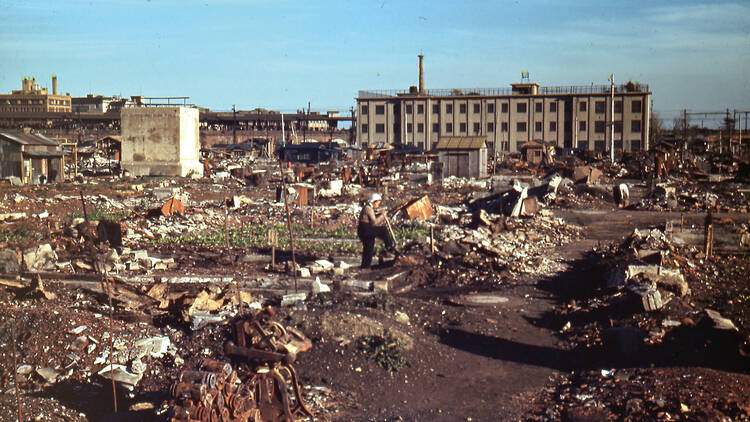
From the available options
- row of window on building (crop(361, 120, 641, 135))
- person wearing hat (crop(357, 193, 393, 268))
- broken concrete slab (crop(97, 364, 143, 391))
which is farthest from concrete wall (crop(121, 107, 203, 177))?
row of window on building (crop(361, 120, 641, 135))

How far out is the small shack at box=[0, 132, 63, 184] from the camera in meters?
27.7

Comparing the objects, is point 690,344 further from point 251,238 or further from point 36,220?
point 36,220

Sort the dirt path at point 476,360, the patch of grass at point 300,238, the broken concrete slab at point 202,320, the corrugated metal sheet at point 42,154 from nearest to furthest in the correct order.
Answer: the dirt path at point 476,360
the broken concrete slab at point 202,320
the patch of grass at point 300,238
the corrugated metal sheet at point 42,154

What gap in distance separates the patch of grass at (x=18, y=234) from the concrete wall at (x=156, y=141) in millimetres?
18337

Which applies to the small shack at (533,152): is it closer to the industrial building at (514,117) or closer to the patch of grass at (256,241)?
the industrial building at (514,117)

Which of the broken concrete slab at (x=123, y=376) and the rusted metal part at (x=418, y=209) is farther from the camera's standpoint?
the rusted metal part at (x=418, y=209)

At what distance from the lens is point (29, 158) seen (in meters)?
28.3

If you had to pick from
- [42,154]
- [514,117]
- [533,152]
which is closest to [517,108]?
[514,117]

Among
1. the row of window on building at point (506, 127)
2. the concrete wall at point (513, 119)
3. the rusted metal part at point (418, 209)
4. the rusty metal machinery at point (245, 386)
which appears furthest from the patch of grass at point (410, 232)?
the row of window on building at point (506, 127)

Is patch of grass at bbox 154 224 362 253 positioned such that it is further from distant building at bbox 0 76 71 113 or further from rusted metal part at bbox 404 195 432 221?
distant building at bbox 0 76 71 113

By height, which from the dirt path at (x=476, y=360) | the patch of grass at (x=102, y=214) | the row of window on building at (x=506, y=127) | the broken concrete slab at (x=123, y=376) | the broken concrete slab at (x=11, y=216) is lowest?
the dirt path at (x=476, y=360)

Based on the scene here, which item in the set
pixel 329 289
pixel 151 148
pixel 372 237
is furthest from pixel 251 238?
pixel 151 148

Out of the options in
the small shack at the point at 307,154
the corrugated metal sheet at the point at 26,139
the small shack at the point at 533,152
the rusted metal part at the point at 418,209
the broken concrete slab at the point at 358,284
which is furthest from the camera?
the small shack at the point at 533,152

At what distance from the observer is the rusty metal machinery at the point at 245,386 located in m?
4.88
